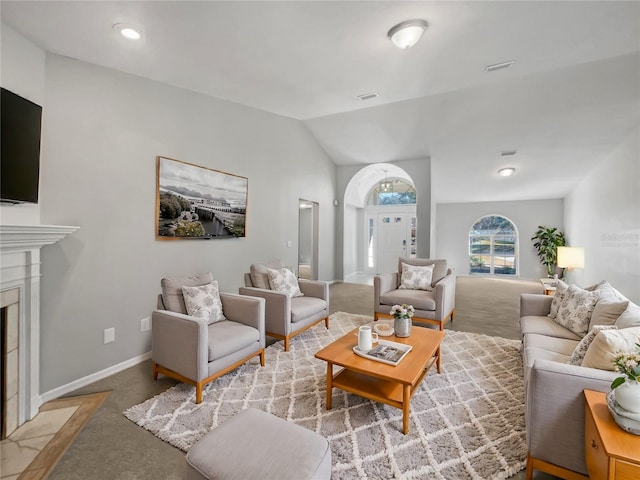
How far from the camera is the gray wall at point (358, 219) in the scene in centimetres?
598

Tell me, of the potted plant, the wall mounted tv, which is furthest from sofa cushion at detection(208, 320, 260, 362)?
the potted plant

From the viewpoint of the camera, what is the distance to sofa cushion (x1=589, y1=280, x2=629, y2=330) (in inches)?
82.5

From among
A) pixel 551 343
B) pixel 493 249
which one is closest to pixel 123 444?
pixel 551 343

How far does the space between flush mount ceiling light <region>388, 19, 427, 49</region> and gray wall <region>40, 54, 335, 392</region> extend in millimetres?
2267

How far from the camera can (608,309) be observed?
2.15 m

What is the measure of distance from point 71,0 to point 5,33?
0.59m

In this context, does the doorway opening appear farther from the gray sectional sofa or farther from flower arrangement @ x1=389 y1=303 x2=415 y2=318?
the gray sectional sofa

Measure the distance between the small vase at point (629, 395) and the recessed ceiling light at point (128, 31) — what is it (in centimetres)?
339

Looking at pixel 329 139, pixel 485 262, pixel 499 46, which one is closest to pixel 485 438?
pixel 499 46

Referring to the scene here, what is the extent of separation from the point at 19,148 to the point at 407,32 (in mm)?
2771

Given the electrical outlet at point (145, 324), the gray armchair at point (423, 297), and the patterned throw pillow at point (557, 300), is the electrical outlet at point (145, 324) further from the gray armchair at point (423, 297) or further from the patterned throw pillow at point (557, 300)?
the patterned throw pillow at point (557, 300)

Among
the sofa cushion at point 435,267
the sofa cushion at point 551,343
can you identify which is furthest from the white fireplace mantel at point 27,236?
the sofa cushion at point 435,267

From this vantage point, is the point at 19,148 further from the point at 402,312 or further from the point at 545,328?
the point at 545,328

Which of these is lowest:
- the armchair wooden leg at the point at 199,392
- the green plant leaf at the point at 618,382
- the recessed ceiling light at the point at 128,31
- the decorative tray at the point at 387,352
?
the armchair wooden leg at the point at 199,392
